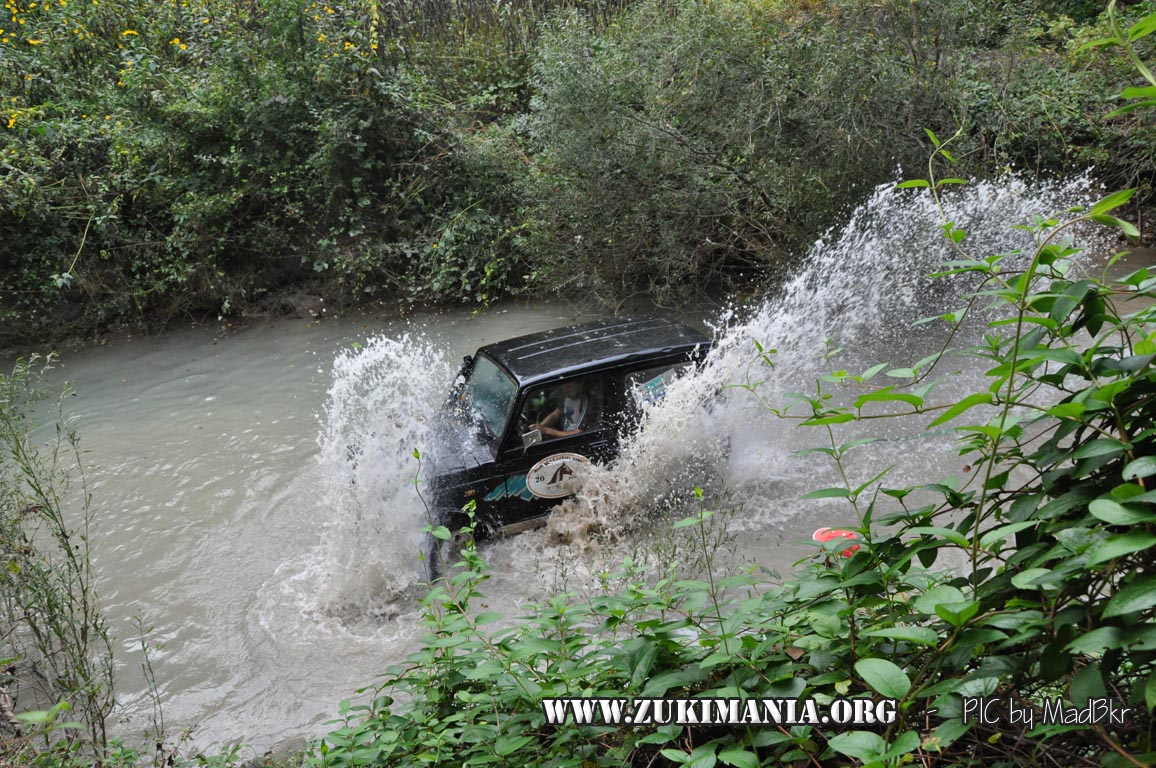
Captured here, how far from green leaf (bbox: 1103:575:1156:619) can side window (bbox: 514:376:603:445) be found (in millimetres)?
4789

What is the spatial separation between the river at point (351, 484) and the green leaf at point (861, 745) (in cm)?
292

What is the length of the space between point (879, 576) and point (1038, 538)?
370 millimetres

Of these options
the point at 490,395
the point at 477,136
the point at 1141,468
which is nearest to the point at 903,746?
the point at 1141,468

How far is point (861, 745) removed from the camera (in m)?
1.62

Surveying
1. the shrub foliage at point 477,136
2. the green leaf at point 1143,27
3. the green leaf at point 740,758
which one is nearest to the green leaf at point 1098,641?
the green leaf at point 740,758

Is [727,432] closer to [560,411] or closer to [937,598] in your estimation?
[560,411]

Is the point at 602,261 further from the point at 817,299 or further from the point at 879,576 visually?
the point at 879,576

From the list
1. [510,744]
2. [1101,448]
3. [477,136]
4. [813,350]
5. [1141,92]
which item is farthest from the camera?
[477,136]

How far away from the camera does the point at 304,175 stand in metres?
12.9

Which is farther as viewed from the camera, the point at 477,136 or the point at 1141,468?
the point at 477,136

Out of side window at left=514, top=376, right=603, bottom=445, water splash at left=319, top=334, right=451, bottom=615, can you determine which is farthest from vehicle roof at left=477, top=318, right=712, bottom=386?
water splash at left=319, top=334, right=451, bottom=615

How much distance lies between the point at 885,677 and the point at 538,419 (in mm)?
4532

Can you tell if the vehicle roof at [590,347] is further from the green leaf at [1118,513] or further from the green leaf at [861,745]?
the green leaf at [1118,513]

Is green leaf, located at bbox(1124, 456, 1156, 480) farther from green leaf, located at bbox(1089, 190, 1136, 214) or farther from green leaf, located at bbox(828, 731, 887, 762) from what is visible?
green leaf, located at bbox(828, 731, 887, 762)
